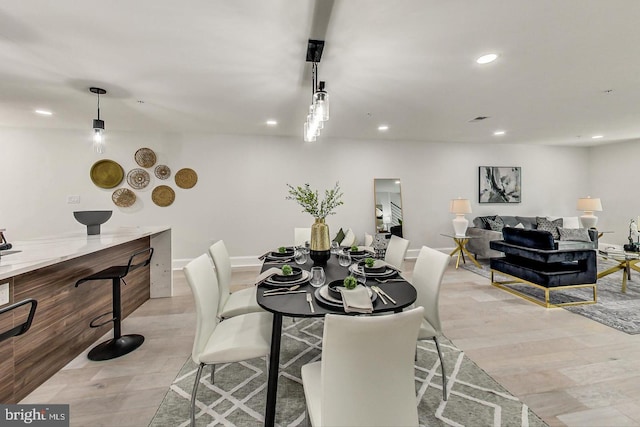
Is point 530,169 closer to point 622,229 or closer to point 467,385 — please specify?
point 622,229

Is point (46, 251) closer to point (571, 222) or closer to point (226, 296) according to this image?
point (226, 296)

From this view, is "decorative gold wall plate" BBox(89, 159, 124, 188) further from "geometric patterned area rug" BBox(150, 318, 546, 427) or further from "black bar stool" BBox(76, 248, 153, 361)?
"geometric patterned area rug" BBox(150, 318, 546, 427)

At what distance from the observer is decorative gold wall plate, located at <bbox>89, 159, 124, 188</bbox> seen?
470 cm

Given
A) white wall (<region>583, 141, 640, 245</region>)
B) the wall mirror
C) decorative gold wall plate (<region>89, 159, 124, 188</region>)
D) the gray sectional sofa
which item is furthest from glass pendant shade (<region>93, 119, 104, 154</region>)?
white wall (<region>583, 141, 640, 245</region>)

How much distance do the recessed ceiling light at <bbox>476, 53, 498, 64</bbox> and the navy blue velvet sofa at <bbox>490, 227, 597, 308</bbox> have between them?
6.94 ft

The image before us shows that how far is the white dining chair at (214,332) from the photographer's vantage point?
1.49 metres

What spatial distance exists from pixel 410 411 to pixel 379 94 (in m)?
3.04

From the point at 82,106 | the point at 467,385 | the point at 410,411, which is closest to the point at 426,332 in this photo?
the point at 467,385

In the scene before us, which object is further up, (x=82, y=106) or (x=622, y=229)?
(x=82, y=106)

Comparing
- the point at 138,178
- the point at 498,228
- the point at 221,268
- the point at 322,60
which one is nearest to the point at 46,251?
the point at 221,268

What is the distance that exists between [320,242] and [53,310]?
79.5 inches

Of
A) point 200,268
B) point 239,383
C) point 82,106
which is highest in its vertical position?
point 82,106

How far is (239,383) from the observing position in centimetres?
190

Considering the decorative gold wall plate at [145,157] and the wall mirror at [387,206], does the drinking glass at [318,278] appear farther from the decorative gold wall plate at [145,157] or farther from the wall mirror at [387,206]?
the decorative gold wall plate at [145,157]
